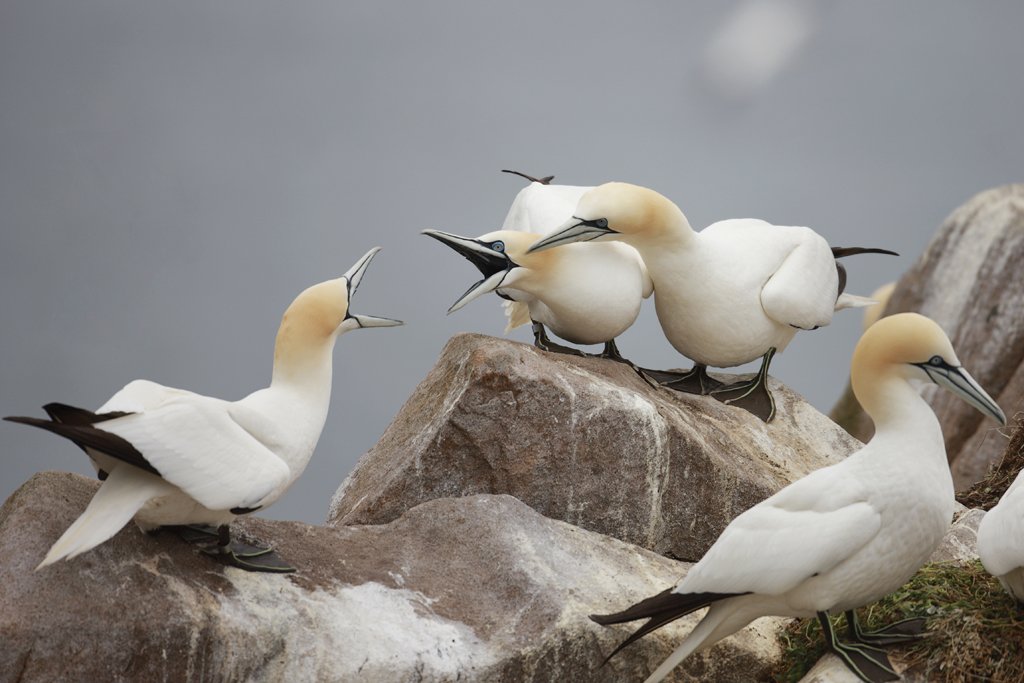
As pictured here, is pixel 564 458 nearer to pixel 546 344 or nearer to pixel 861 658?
pixel 546 344

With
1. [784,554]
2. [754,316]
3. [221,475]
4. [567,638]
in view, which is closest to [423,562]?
[567,638]

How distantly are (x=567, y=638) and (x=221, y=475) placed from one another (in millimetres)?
1233

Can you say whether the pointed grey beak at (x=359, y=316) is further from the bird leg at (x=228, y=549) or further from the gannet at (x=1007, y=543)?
the gannet at (x=1007, y=543)

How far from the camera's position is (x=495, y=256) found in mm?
5719

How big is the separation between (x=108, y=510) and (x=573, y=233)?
2.43 m

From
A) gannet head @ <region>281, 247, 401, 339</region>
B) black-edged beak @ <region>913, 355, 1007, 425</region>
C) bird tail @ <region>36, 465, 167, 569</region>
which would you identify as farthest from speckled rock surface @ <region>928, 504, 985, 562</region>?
bird tail @ <region>36, 465, 167, 569</region>

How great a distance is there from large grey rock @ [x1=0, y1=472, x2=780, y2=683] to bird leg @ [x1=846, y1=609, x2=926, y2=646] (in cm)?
39

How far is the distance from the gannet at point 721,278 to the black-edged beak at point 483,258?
158mm

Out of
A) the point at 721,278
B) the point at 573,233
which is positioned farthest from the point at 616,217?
the point at 721,278

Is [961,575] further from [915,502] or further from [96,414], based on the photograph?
[96,414]

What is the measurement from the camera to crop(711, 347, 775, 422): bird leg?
6.31m

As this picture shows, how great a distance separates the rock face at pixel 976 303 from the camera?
34.9 feet

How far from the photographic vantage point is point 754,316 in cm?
618

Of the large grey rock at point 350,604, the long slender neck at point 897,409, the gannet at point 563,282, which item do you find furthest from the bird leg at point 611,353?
the long slender neck at point 897,409
